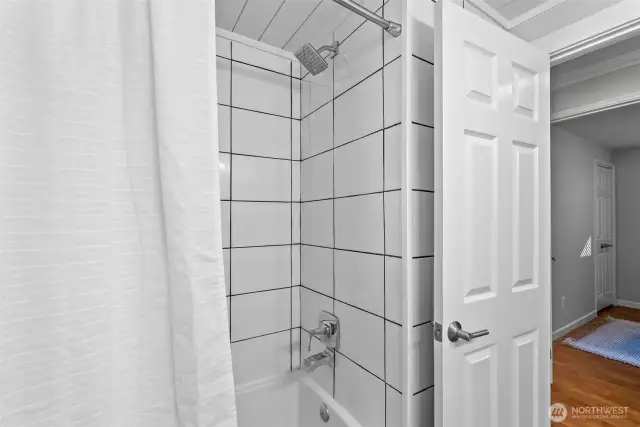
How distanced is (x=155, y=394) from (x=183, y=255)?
240 mm

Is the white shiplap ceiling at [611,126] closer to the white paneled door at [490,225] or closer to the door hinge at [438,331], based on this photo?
the white paneled door at [490,225]

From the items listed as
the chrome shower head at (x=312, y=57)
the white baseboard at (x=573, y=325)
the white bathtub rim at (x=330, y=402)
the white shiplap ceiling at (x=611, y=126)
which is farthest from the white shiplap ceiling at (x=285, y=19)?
the white baseboard at (x=573, y=325)

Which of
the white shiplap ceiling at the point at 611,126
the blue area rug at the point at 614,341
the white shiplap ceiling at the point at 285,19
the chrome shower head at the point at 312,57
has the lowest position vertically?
the blue area rug at the point at 614,341

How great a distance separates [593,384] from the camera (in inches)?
94.9

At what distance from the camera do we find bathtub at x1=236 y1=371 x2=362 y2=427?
150cm

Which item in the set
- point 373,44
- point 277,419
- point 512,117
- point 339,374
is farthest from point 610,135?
point 277,419

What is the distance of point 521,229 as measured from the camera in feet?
3.81

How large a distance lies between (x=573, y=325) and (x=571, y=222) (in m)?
1.15

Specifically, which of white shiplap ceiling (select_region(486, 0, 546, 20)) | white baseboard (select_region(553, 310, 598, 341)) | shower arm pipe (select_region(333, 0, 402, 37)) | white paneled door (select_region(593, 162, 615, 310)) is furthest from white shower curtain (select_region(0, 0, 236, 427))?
white paneled door (select_region(593, 162, 615, 310))

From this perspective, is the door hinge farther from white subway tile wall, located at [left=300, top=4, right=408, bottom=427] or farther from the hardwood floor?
the hardwood floor

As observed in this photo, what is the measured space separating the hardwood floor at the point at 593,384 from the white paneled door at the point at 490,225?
4.51ft

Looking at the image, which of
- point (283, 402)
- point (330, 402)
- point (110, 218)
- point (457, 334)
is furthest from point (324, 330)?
point (110, 218)

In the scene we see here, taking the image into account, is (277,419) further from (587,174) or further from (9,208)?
(587,174)

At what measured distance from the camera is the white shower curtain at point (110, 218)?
428mm
